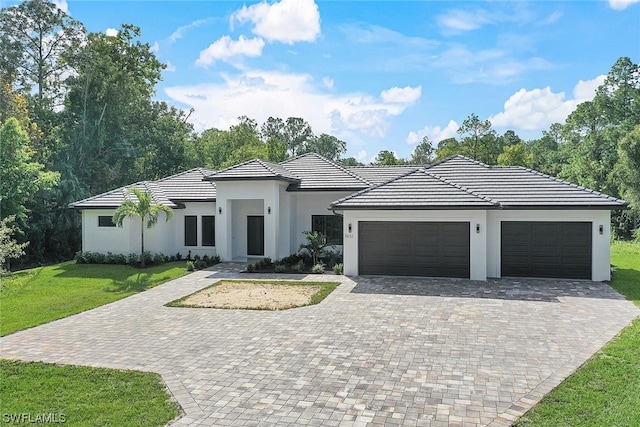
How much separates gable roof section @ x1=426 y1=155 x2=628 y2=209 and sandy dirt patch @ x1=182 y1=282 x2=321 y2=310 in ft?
26.4

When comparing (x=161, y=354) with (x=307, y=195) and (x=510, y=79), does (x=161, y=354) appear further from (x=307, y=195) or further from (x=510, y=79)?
(x=510, y=79)

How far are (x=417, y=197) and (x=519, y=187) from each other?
4389 millimetres

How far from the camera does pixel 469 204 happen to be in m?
15.4

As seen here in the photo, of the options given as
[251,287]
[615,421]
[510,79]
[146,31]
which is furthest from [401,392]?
[146,31]

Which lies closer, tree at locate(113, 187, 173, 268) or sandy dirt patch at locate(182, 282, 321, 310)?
sandy dirt patch at locate(182, 282, 321, 310)

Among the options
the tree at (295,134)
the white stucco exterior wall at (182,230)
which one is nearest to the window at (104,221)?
the white stucco exterior wall at (182,230)

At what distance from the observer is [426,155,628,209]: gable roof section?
15.8 m

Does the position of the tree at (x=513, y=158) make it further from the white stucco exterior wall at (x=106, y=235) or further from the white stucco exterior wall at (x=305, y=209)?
the white stucco exterior wall at (x=106, y=235)

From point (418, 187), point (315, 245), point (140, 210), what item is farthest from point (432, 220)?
point (140, 210)

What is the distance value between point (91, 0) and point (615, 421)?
1739cm

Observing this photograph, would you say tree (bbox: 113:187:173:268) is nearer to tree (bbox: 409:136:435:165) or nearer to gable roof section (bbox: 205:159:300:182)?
gable roof section (bbox: 205:159:300:182)

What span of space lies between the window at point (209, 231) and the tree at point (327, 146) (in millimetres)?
56954

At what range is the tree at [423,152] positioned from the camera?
73500 mm

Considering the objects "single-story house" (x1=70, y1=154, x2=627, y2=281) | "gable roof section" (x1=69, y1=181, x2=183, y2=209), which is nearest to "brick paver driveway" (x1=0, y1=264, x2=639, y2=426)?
"single-story house" (x1=70, y1=154, x2=627, y2=281)
